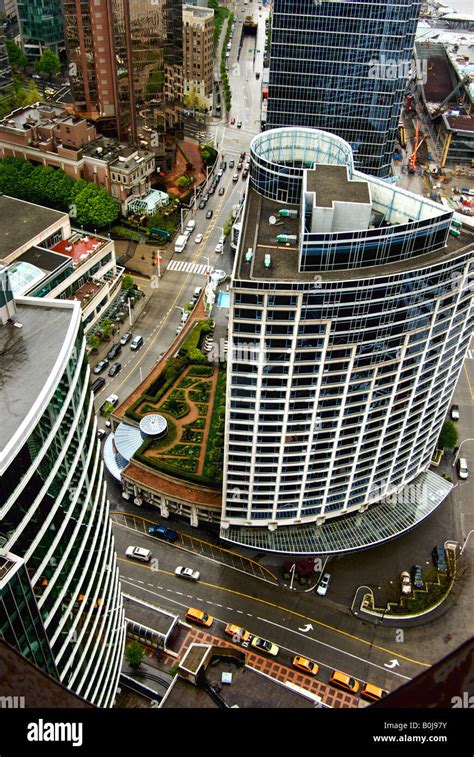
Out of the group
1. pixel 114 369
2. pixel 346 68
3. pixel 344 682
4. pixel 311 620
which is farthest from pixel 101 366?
pixel 346 68

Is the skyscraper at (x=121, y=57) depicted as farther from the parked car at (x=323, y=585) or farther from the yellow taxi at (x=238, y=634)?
the yellow taxi at (x=238, y=634)

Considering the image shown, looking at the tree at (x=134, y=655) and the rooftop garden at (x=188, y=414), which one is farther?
the rooftop garden at (x=188, y=414)

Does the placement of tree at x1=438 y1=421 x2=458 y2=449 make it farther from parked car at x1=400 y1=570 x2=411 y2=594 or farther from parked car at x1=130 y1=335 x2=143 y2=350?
parked car at x1=130 y1=335 x2=143 y2=350

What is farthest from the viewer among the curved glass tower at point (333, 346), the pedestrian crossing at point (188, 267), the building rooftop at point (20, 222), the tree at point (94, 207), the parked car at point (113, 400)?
the tree at point (94, 207)

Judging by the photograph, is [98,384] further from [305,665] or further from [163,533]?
[305,665]

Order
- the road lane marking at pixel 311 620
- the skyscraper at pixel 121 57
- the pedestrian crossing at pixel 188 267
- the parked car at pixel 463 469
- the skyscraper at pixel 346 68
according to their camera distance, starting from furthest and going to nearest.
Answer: the skyscraper at pixel 121 57, the pedestrian crossing at pixel 188 267, the skyscraper at pixel 346 68, the parked car at pixel 463 469, the road lane marking at pixel 311 620

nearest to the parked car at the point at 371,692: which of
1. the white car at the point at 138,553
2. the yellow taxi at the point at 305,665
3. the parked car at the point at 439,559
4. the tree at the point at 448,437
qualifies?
the yellow taxi at the point at 305,665

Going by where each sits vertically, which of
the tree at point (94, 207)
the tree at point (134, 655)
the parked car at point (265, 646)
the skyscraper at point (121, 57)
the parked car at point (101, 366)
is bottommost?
the parked car at point (265, 646)
